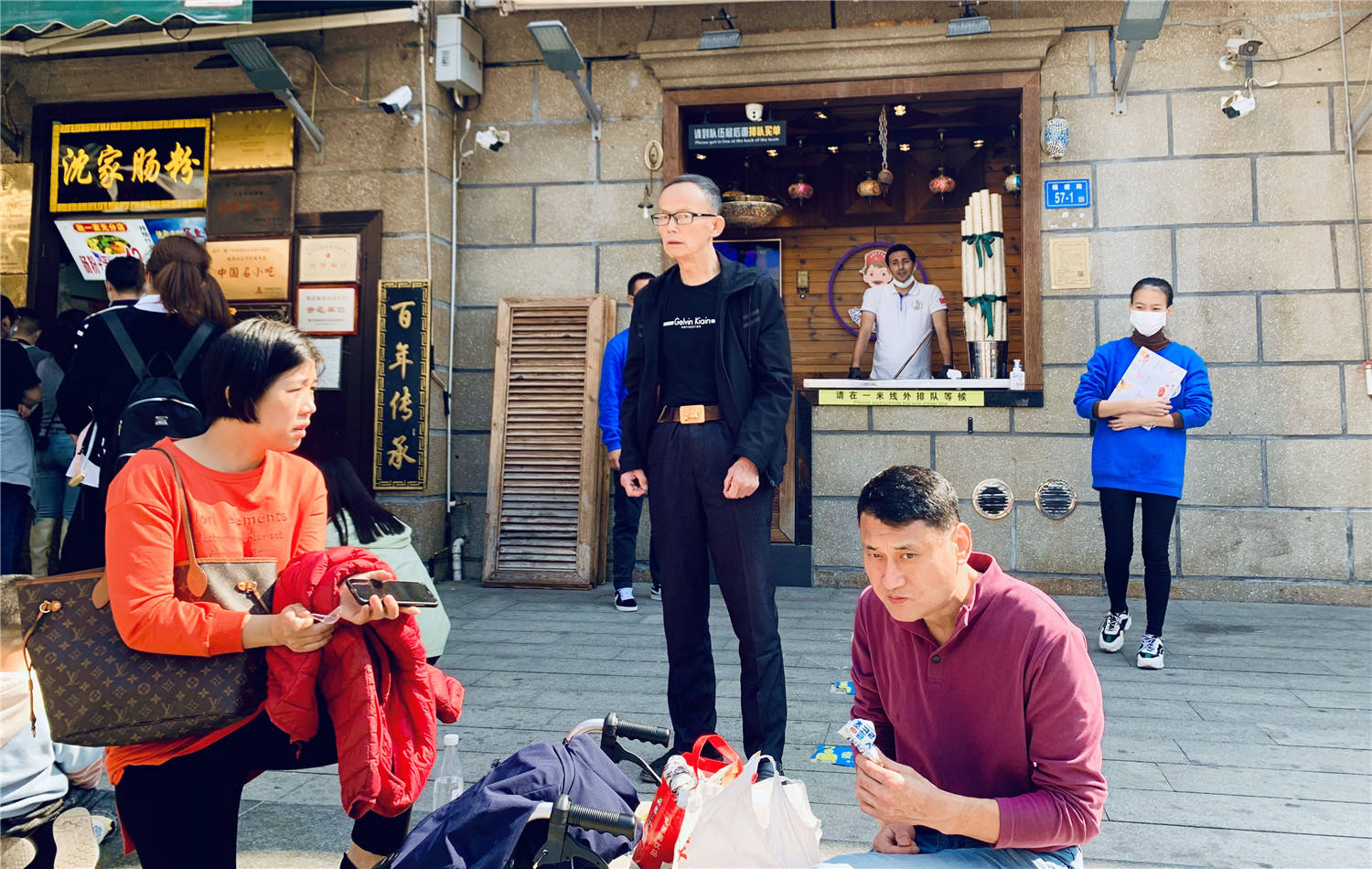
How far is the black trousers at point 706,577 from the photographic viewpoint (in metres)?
3.57

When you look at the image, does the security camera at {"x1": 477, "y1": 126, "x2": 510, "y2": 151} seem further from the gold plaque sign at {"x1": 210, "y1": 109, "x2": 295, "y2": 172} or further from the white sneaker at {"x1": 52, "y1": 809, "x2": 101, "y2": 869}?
the white sneaker at {"x1": 52, "y1": 809, "x2": 101, "y2": 869}

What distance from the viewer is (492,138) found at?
7.65 meters

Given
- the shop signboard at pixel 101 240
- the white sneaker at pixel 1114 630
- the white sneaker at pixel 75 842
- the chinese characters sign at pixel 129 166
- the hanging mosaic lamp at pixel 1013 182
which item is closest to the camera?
the white sneaker at pixel 75 842

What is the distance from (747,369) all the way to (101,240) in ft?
23.3

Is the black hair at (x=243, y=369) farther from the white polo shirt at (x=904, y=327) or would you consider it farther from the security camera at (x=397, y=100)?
the white polo shirt at (x=904, y=327)

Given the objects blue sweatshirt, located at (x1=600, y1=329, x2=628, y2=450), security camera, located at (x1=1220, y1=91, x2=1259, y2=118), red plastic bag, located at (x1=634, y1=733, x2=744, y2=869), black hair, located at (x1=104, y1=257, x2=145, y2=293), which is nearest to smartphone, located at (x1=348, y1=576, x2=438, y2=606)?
red plastic bag, located at (x1=634, y1=733, x2=744, y2=869)

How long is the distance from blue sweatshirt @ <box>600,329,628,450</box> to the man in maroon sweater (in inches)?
174

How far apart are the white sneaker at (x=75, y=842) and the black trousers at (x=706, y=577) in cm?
190

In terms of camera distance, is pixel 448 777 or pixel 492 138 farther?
pixel 492 138

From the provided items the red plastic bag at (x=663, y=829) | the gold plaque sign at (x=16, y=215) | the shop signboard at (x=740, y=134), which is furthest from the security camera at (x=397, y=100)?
the red plastic bag at (x=663, y=829)

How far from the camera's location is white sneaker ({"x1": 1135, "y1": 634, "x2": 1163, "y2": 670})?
198 inches

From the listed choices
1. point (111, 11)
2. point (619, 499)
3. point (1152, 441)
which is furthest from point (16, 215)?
point (1152, 441)

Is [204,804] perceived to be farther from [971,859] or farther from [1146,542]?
[1146,542]

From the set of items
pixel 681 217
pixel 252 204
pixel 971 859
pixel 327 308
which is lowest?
pixel 971 859
